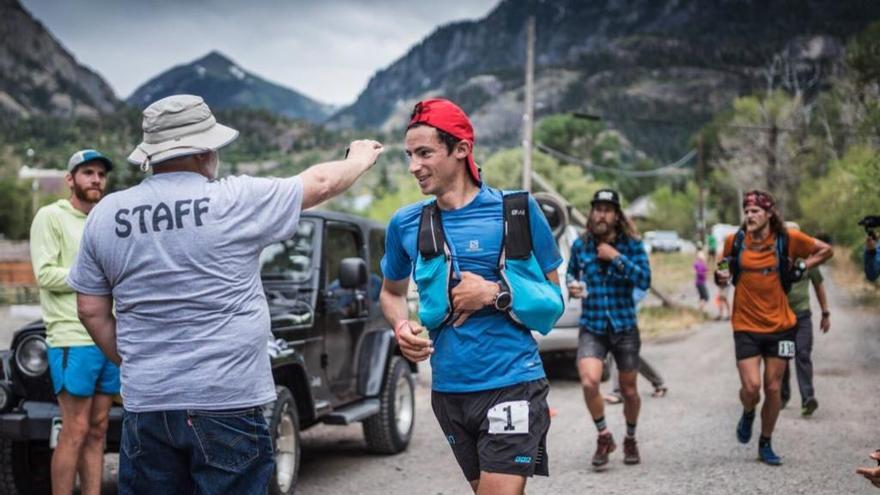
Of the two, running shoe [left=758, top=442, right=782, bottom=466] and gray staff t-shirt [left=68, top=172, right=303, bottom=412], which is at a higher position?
gray staff t-shirt [left=68, top=172, right=303, bottom=412]

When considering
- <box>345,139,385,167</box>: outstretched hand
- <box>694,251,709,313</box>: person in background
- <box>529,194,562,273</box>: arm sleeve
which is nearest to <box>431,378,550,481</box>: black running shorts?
<box>529,194,562,273</box>: arm sleeve

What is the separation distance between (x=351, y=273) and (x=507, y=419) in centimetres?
351

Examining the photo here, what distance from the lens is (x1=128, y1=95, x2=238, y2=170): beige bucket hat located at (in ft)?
11.7

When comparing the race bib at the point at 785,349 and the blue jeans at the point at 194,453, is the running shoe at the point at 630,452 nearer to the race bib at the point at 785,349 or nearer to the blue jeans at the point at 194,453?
the race bib at the point at 785,349

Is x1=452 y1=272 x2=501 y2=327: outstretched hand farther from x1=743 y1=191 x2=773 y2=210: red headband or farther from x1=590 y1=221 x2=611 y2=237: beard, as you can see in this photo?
x1=743 y1=191 x2=773 y2=210: red headband

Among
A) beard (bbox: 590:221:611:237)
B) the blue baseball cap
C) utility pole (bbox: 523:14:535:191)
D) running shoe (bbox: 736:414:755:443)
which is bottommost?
running shoe (bbox: 736:414:755:443)

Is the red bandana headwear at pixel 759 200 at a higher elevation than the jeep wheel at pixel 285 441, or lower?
higher

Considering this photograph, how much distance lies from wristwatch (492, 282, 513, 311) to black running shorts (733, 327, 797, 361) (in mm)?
4373

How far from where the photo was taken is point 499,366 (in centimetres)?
418

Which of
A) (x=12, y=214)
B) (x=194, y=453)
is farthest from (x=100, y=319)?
(x=12, y=214)

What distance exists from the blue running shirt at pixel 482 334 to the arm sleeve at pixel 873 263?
10.3 ft

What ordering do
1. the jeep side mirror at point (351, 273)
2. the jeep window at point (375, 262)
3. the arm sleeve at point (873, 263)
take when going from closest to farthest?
the arm sleeve at point (873, 263) < the jeep side mirror at point (351, 273) < the jeep window at point (375, 262)

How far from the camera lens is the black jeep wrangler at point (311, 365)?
640 centimetres

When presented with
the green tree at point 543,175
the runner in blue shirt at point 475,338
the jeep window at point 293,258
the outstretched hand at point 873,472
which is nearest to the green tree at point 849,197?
the jeep window at point 293,258
